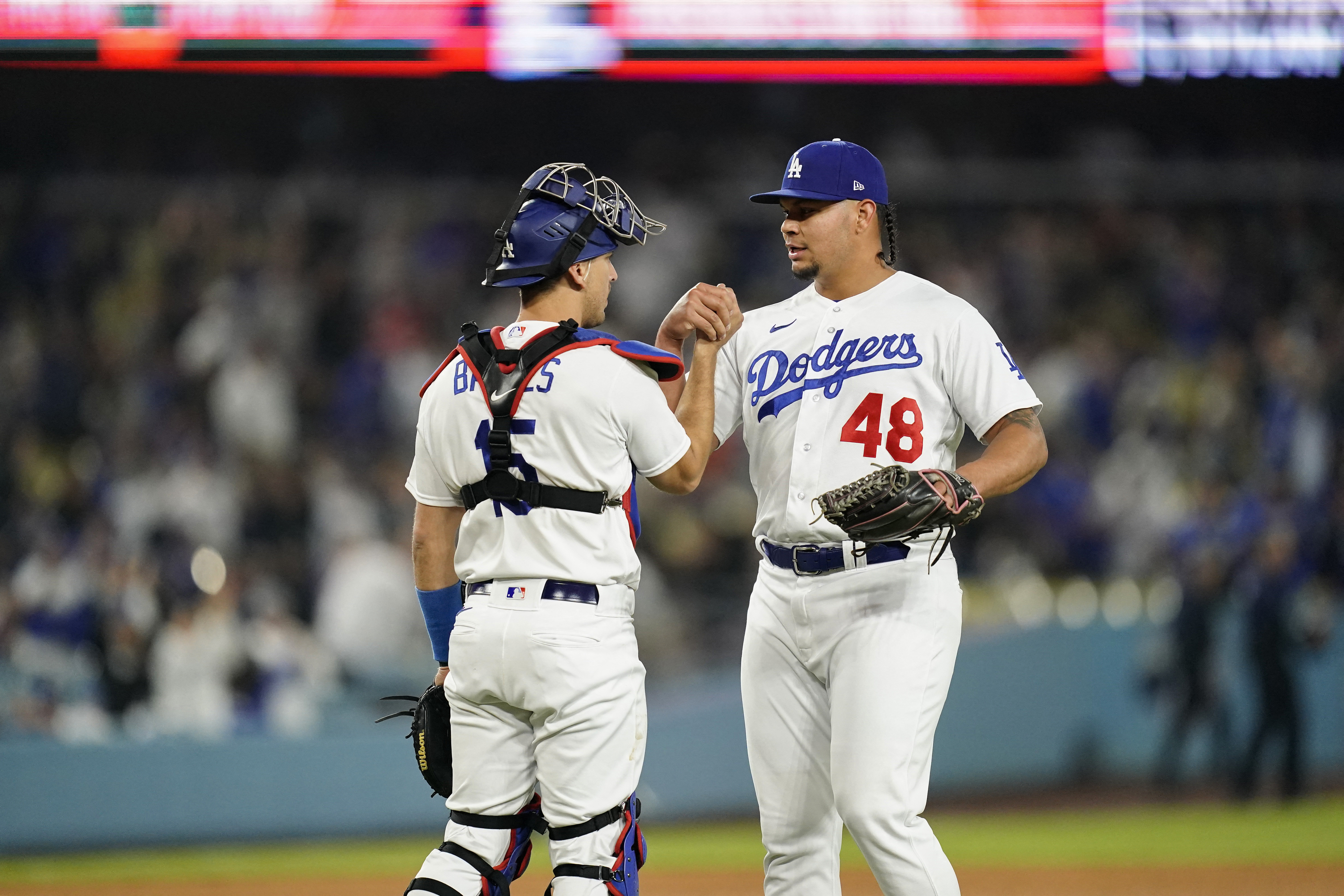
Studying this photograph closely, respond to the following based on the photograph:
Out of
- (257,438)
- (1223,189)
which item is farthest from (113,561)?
(1223,189)

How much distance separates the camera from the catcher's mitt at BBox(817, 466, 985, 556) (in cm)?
320

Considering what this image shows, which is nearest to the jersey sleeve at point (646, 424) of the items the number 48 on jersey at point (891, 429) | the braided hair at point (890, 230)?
the number 48 on jersey at point (891, 429)

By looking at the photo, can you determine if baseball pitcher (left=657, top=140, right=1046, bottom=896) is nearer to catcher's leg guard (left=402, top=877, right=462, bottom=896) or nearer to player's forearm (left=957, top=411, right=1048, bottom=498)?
player's forearm (left=957, top=411, right=1048, bottom=498)

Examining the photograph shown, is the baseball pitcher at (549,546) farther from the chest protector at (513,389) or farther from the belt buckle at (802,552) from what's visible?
the belt buckle at (802,552)

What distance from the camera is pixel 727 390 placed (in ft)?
13.0

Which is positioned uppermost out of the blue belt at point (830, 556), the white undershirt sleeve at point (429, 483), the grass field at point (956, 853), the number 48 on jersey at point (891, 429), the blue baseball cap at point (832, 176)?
the blue baseball cap at point (832, 176)

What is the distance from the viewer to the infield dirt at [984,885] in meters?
6.52

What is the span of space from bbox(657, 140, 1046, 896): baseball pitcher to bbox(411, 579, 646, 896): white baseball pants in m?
0.54

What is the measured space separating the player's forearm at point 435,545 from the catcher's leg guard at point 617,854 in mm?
689

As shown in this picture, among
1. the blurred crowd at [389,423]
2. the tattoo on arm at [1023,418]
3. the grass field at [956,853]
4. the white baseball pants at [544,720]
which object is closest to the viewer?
the white baseball pants at [544,720]

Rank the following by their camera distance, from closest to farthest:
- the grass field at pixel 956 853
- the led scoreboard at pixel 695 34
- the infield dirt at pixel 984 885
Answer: the infield dirt at pixel 984 885 → the grass field at pixel 956 853 → the led scoreboard at pixel 695 34

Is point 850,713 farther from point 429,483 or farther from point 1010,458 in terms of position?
point 429,483

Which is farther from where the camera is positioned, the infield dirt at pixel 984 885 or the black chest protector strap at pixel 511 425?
the infield dirt at pixel 984 885

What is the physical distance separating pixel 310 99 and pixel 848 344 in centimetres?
899
